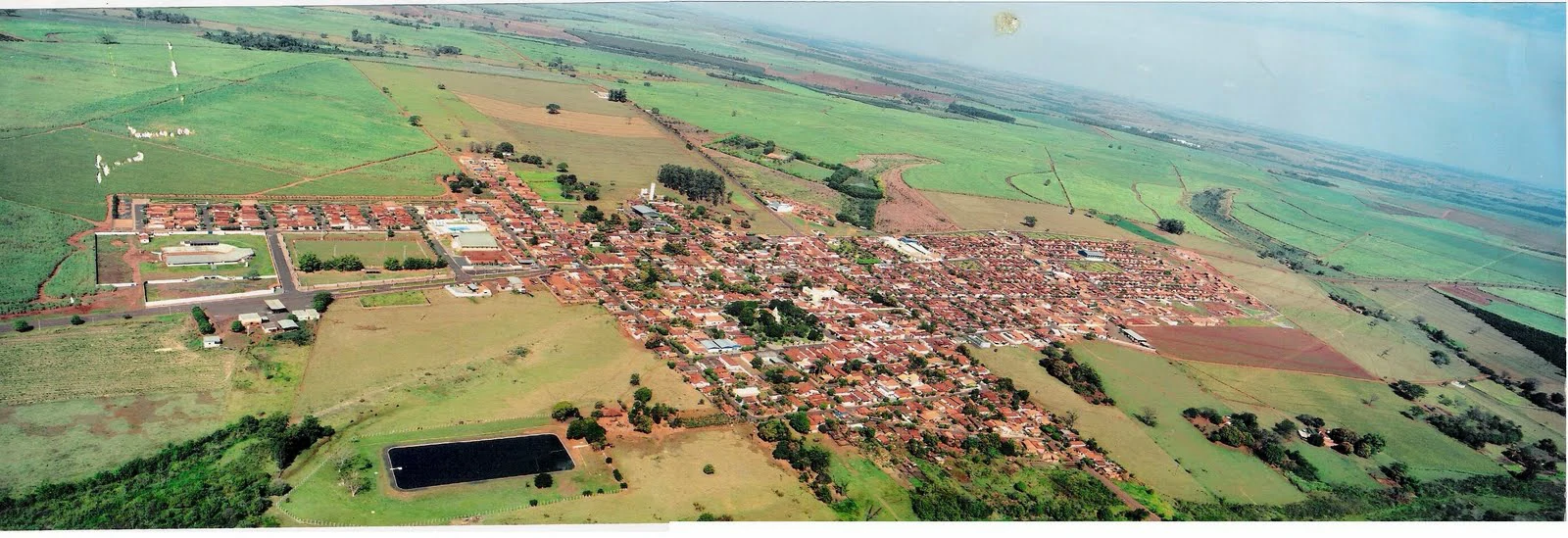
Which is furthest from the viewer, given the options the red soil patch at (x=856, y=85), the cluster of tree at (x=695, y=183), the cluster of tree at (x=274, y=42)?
the red soil patch at (x=856, y=85)

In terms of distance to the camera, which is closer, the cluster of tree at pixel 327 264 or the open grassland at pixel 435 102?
the cluster of tree at pixel 327 264

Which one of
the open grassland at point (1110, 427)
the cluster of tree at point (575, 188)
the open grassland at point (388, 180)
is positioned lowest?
the open grassland at point (1110, 427)

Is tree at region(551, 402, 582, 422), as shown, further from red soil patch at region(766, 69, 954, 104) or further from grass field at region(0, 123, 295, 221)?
red soil patch at region(766, 69, 954, 104)

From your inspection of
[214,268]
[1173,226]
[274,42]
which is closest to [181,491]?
[214,268]

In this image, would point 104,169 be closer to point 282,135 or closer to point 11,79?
point 282,135

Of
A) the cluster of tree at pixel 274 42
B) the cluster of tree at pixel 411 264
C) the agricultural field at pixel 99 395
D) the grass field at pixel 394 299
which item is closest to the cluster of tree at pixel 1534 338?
the grass field at pixel 394 299

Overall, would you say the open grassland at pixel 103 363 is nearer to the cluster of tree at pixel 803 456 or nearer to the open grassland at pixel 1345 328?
the cluster of tree at pixel 803 456

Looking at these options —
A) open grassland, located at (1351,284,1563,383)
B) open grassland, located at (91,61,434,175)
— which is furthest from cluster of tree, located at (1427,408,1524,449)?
open grassland, located at (91,61,434,175)
